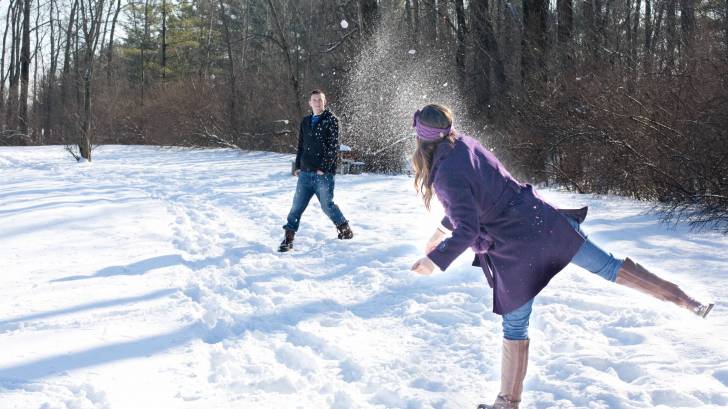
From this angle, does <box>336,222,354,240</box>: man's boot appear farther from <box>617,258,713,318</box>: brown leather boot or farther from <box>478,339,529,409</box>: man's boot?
<box>617,258,713,318</box>: brown leather boot

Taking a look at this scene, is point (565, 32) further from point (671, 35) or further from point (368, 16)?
point (368, 16)

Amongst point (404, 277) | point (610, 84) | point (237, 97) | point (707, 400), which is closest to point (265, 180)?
point (610, 84)

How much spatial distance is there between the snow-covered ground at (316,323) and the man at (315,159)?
40 cm

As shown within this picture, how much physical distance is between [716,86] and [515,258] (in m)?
6.31

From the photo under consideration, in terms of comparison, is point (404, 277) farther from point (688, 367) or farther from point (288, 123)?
point (288, 123)

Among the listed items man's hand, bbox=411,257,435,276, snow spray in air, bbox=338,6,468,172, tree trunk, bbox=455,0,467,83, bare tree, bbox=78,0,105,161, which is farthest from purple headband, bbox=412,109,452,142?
bare tree, bbox=78,0,105,161

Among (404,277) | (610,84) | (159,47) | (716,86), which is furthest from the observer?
(159,47)

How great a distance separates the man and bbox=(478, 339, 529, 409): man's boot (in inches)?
160

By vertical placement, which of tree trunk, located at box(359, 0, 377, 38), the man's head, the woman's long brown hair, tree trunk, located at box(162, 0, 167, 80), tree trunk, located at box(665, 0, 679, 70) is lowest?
the woman's long brown hair

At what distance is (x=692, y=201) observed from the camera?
745cm

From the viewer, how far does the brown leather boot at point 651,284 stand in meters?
2.74

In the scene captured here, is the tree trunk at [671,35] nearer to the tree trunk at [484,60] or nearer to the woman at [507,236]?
the tree trunk at [484,60]

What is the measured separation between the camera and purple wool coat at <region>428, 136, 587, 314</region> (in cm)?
261

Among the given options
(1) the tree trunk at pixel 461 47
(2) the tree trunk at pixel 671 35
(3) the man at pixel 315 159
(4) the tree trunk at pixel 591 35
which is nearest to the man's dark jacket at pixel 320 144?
(3) the man at pixel 315 159
